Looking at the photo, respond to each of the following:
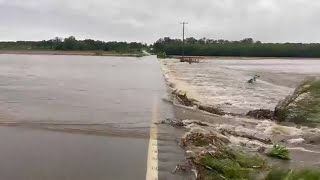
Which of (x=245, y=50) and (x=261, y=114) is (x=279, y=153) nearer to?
(x=261, y=114)

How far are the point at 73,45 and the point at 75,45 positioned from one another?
2.51 ft

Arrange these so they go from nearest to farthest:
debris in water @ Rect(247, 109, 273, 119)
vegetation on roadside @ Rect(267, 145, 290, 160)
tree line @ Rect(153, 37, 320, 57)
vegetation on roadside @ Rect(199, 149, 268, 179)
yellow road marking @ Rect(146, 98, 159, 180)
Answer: vegetation on roadside @ Rect(199, 149, 268, 179), yellow road marking @ Rect(146, 98, 159, 180), vegetation on roadside @ Rect(267, 145, 290, 160), debris in water @ Rect(247, 109, 273, 119), tree line @ Rect(153, 37, 320, 57)

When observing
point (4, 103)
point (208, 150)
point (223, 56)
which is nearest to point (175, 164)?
point (208, 150)

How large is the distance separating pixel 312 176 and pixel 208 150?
132 inches

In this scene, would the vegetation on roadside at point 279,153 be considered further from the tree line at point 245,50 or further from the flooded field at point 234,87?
the tree line at point 245,50

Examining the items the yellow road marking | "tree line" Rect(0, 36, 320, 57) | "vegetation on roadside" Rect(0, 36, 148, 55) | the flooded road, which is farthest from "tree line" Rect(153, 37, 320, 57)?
the yellow road marking

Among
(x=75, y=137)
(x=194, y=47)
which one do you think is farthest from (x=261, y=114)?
(x=194, y=47)

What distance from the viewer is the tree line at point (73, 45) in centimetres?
16712

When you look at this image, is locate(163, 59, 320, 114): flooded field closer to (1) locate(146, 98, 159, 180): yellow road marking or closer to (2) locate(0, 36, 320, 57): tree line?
(1) locate(146, 98, 159, 180): yellow road marking

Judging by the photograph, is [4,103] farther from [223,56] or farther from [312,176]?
[223,56]

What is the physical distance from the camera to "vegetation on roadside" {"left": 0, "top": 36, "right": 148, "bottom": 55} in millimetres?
166875

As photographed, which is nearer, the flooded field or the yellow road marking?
the yellow road marking

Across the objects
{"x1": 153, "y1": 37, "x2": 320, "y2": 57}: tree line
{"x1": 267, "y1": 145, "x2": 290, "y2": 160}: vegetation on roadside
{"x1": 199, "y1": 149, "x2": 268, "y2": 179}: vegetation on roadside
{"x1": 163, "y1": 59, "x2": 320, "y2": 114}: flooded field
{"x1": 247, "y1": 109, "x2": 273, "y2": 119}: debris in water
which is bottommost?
{"x1": 153, "y1": 37, "x2": 320, "y2": 57}: tree line

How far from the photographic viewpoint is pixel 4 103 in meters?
17.6
